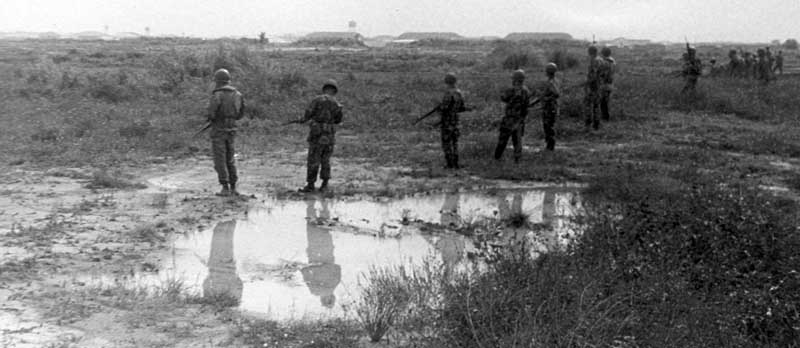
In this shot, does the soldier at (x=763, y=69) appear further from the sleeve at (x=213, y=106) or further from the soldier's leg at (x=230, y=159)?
the sleeve at (x=213, y=106)

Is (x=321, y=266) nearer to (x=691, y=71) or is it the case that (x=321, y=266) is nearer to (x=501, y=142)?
(x=501, y=142)

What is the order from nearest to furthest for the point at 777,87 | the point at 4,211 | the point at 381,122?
the point at 4,211
the point at 381,122
the point at 777,87

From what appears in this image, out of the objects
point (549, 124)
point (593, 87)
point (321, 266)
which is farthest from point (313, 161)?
point (593, 87)

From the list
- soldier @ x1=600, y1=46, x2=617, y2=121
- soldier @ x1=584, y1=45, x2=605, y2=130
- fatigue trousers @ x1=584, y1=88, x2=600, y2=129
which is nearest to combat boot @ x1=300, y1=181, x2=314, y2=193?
soldier @ x1=584, y1=45, x2=605, y2=130

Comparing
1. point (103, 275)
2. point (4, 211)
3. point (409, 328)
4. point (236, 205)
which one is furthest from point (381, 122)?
point (409, 328)

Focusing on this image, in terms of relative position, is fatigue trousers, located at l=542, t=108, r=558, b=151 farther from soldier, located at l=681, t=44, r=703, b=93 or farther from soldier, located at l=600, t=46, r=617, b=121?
soldier, located at l=681, t=44, r=703, b=93

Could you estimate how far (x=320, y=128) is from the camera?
1085 cm

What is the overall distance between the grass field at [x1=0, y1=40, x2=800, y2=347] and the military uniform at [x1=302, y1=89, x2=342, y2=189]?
1.94 metres

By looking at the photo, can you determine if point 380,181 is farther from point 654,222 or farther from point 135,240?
point 654,222

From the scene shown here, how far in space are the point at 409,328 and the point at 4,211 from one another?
6222 millimetres

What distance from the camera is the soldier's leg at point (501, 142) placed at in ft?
41.5

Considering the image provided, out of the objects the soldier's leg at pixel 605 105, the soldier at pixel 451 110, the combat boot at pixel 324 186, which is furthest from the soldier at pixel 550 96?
the combat boot at pixel 324 186

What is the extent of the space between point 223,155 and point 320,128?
1387mm

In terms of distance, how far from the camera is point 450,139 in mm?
12352
